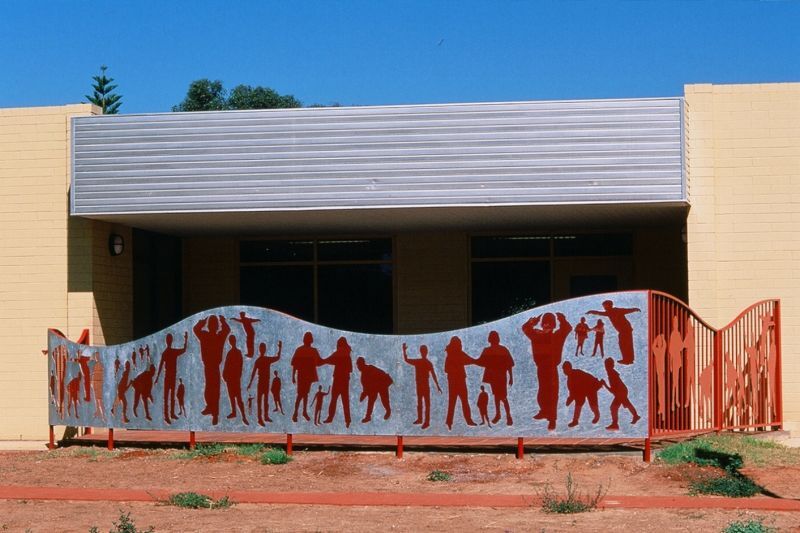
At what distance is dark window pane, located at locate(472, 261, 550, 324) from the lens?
1981 centimetres

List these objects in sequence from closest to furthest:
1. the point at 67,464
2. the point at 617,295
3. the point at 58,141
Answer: the point at 617,295 < the point at 67,464 < the point at 58,141

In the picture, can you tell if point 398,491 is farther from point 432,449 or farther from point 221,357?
point 221,357

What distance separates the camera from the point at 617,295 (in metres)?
13.5

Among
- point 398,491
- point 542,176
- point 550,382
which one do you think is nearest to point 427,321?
point 542,176

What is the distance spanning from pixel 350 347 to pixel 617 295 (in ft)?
10.6

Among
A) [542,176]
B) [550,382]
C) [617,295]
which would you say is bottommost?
[550,382]

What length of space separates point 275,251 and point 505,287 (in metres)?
4.03

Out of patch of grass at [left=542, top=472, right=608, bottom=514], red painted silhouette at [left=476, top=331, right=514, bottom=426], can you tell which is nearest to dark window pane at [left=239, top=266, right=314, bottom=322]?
red painted silhouette at [left=476, top=331, right=514, bottom=426]

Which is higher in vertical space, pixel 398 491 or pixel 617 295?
pixel 617 295

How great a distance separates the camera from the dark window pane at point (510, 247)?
19844 millimetres

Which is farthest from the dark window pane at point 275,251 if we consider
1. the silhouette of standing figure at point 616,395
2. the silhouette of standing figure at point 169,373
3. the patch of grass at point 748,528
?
the patch of grass at point 748,528

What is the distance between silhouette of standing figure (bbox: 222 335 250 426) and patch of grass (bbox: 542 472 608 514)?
14.9 ft

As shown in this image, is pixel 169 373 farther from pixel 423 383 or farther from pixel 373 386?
pixel 423 383

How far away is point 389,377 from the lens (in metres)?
14.1
